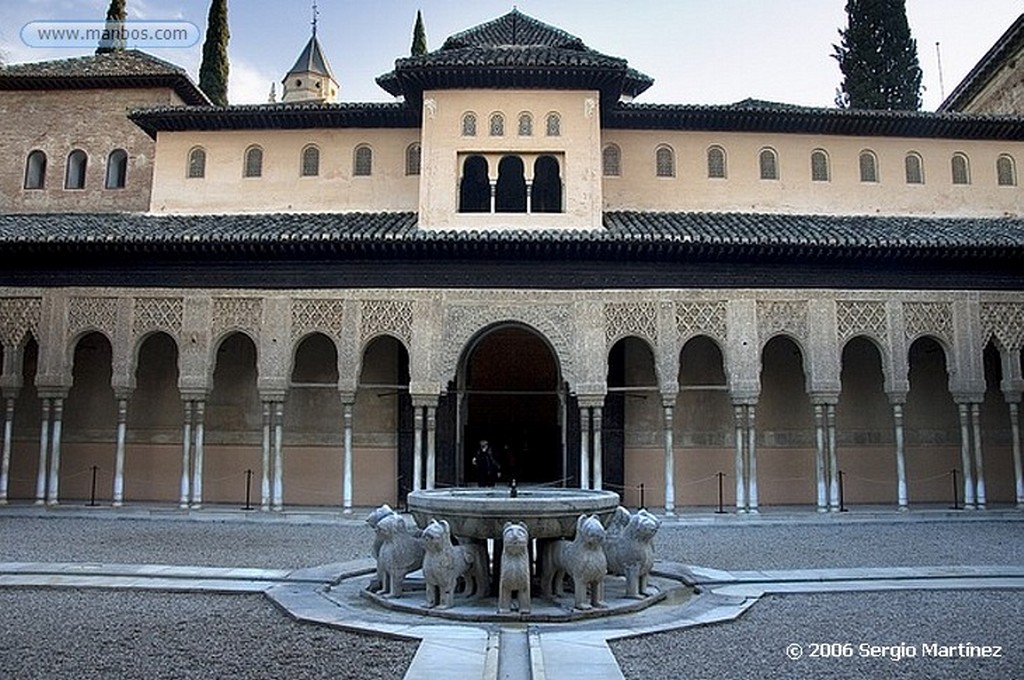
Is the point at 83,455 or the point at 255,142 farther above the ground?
the point at 255,142

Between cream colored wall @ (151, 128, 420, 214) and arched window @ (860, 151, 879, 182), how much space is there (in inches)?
458

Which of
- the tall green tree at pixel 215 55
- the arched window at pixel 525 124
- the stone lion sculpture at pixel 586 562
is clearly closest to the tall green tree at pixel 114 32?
the tall green tree at pixel 215 55

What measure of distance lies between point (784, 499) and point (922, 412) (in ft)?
14.0

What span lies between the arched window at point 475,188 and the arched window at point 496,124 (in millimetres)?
1203

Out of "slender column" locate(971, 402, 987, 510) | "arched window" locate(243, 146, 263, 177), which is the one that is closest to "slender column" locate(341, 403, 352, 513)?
"arched window" locate(243, 146, 263, 177)

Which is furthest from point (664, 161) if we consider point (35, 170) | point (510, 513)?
point (35, 170)

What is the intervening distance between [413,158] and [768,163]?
30.2 feet

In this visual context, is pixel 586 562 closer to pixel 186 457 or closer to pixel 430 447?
pixel 430 447

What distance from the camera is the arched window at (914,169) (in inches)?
852

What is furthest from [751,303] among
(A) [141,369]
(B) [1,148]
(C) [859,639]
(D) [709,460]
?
(B) [1,148]

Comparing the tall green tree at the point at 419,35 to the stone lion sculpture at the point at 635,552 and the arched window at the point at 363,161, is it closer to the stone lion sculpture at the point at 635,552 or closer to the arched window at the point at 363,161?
the arched window at the point at 363,161

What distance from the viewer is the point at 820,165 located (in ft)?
70.6

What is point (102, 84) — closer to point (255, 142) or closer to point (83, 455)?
point (255, 142)

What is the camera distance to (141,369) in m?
20.9
